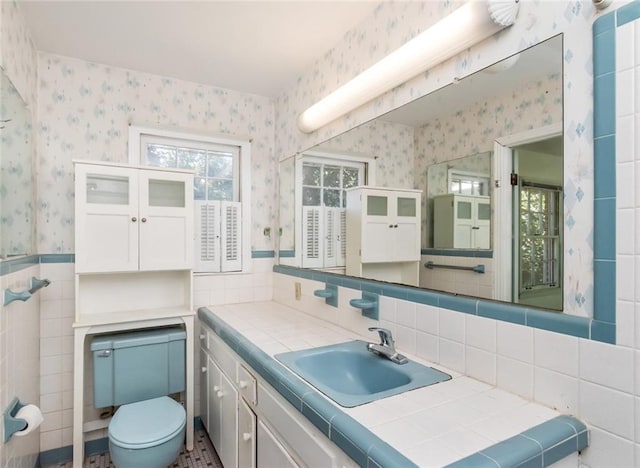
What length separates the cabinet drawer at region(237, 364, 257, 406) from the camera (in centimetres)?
149

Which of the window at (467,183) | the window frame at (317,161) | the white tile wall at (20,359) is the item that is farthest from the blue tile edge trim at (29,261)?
the window at (467,183)

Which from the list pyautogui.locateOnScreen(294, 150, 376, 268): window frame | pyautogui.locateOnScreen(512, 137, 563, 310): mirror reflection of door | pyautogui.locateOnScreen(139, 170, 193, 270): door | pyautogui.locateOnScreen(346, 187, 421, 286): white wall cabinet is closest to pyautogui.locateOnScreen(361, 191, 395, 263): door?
pyautogui.locateOnScreen(346, 187, 421, 286): white wall cabinet

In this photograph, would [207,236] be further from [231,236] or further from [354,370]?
[354,370]

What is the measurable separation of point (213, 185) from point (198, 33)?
1005 mm

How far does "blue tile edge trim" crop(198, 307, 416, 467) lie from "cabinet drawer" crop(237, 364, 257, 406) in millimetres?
73

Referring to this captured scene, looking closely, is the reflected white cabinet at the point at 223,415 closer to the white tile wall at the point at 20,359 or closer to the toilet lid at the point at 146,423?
the toilet lid at the point at 146,423

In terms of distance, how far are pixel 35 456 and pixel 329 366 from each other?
71.6 inches

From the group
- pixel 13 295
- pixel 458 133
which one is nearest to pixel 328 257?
pixel 458 133

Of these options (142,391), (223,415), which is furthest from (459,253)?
(142,391)

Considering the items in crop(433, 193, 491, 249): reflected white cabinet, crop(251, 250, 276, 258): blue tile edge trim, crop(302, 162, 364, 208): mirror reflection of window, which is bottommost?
crop(251, 250, 276, 258): blue tile edge trim

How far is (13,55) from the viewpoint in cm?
165

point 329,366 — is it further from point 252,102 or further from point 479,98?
point 252,102

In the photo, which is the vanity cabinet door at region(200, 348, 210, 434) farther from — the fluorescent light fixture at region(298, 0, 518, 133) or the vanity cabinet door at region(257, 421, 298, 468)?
the fluorescent light fixture at region(298, 0, 518, 133)

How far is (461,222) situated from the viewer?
137 cm
